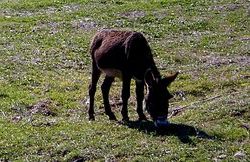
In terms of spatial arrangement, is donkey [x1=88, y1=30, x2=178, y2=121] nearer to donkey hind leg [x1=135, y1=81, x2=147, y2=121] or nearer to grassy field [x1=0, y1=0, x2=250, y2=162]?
donkey hind leg [x1=135, y1=81, x2=147, y2=121]

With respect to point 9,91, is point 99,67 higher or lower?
higher

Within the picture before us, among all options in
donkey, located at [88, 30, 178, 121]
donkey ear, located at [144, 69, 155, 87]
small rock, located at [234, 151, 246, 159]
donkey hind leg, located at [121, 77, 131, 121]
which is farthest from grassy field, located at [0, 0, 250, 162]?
donkey ear, located at [144, 69, 155, 87]

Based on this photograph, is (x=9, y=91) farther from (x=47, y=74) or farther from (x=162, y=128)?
(x=162, y=128)

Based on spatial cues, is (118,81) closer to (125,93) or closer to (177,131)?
(125,93)

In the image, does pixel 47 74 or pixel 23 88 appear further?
pixel 47 74

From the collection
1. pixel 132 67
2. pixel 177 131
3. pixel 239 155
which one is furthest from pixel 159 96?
pixel 239 155

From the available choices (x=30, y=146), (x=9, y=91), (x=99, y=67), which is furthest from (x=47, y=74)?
(x=30, y=146)

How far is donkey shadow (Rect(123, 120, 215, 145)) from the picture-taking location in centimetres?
1381

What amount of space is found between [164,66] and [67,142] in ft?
29.6

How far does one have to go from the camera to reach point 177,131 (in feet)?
46.6

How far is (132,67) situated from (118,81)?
5918 mm

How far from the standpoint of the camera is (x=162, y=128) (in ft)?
46.2

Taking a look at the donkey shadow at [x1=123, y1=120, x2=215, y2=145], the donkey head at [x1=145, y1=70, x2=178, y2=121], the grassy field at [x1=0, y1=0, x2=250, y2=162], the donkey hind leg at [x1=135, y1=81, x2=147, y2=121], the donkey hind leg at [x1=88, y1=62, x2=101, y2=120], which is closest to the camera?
the grassy field at [x1=0, y1=0, x2=250, y2=162]

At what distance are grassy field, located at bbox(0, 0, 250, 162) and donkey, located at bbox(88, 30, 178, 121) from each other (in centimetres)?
52
